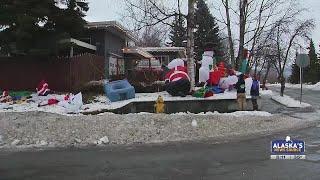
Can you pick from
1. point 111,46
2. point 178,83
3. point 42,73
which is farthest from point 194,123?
point 111,46

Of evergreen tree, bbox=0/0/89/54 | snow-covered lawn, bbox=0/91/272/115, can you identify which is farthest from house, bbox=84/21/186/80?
snow-covered lawn, bbox=0/91/272/115

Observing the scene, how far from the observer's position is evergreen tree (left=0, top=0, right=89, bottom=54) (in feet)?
82.8

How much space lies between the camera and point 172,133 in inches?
618

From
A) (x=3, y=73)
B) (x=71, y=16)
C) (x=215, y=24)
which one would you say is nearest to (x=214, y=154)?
(x=71, y=16)

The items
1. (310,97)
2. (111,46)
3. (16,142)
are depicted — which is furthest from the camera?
(111,46)

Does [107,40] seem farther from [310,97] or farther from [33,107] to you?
[310,97]

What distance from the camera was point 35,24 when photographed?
25672 millimetres

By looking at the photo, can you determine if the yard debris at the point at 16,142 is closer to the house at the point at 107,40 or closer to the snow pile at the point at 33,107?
the snow pile at the point at 33,107

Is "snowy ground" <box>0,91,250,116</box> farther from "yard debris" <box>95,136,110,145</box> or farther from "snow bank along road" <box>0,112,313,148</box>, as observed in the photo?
"yard debris" <box>95,136,110,145</box>

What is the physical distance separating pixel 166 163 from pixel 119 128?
5095mm

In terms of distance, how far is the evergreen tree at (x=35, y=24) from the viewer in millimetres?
25234

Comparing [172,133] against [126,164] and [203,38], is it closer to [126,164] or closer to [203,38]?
[126,164]

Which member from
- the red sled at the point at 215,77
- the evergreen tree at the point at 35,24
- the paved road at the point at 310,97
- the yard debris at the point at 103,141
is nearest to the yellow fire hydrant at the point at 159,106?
the red sled at the point at 215,77

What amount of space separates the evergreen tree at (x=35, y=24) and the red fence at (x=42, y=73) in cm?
105
